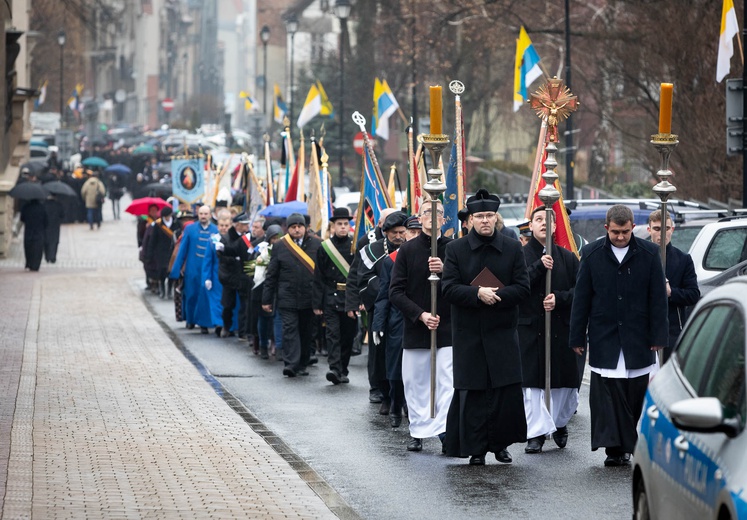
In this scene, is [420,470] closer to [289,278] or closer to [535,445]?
[535,445]

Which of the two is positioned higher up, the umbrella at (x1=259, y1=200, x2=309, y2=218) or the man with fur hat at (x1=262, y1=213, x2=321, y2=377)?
the umbrella at (x1=259, y1=200, x2=309, y2=218)

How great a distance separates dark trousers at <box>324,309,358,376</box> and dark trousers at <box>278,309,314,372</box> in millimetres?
472

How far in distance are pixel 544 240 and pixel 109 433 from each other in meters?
3.48

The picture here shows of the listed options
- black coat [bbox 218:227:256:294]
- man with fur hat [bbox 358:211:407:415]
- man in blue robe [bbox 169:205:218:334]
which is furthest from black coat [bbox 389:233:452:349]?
man in blue robe [bbox 169:205:218:334]

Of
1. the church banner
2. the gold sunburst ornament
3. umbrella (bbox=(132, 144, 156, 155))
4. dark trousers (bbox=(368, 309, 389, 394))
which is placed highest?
umbrella (bbox=(132, 144, 156, 155))

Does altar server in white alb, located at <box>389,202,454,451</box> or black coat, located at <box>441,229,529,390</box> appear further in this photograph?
altar server in white alb, located at <box>389,202,454,451</box>

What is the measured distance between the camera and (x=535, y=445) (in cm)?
1158

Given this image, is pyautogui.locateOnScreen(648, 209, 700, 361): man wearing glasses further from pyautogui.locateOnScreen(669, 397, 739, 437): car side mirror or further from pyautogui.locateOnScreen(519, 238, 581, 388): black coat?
pyautogui.locateOnScreen(669, 397, 739, 437): car side mirror

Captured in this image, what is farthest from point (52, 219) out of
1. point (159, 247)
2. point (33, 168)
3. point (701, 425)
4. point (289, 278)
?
point (701, 425)

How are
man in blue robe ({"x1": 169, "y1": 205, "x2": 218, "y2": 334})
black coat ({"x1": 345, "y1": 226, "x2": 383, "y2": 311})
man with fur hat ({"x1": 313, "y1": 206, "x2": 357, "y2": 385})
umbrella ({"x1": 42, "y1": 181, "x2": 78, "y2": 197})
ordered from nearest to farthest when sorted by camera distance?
1. black coat ({"x1": 345, "y1": 226, "x2": 383, "y2": 311})
2. man with fur hat ({"x1": 313, "y1": 206, "x2": 357, "y2": 385})
3. man in blue robe ({"x1": 169, "y1": 205, "x2": 218, "y2": 334})
4. umbrella ({"x1": 42, "y1": 181, "x2": 78, "y2": 197})

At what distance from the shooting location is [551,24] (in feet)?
141

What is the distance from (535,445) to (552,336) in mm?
824

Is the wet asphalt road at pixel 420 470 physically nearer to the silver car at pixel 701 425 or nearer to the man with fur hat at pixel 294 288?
the man with fur hat at pixel 294 288

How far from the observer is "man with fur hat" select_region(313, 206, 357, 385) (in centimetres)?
1633
